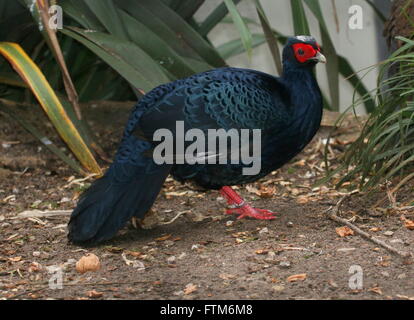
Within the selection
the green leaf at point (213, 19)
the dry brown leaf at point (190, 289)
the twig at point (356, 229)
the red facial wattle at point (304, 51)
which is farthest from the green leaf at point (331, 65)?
the dry brown leaf at point (190, 289)

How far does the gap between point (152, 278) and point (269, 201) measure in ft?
4.00

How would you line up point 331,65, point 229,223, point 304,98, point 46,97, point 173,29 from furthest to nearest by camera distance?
point 331,65 → point 173,29 → point 46,97 → point 229,223 → point 304,98

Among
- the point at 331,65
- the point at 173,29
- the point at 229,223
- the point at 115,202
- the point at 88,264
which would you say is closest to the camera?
the point at 88,264

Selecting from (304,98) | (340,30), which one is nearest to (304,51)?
(304,98)

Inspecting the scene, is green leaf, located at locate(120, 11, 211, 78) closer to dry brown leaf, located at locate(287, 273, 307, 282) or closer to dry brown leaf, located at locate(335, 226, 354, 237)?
dry brown leaf, located at locate(335, 226, 354, 237)

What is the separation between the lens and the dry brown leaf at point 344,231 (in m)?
3.33

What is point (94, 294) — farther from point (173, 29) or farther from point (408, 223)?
point (173, 29)

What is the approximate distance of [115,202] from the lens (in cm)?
346

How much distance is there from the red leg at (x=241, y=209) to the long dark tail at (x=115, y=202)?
17.9 inches

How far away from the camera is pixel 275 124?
351 cm

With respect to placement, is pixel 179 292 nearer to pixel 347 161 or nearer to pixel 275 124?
pixel 275 124

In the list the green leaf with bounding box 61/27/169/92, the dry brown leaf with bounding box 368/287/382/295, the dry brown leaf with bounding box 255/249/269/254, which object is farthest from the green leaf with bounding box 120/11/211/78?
the dry brown leaf with bounding box 368/287/382/295

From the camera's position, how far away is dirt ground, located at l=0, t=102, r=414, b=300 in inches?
112

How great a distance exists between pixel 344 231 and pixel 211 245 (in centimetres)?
56
